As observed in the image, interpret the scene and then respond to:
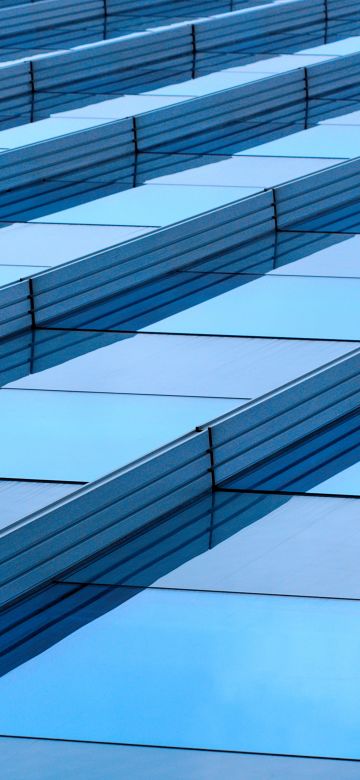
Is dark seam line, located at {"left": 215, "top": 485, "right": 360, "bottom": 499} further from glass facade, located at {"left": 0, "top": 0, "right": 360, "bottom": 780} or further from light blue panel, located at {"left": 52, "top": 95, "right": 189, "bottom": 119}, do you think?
light blue panel, located at {"left": 52, "top": 95, "right": 189, "bottom": 119}

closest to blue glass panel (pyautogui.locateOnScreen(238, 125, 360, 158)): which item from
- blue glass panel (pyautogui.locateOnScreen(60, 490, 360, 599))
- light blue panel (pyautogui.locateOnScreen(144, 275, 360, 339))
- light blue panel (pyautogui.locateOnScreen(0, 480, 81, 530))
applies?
light blue panel (pyautogui.locateOnScreen(144, 275, 360, 339))

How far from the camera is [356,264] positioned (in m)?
13.2

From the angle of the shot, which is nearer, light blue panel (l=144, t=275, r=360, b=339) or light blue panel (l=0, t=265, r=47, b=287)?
light blue panel (l=144, t=275, r=360, b=339)

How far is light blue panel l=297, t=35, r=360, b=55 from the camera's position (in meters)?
20.7

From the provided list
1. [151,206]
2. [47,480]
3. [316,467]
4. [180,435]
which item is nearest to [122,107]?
[151,206]

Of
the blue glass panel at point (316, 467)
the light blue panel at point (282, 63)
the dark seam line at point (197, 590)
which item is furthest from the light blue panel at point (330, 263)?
the light blue panel at point (282, 63)

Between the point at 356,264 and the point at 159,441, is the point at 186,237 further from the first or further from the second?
the point at 159,441

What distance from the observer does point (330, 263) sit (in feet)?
43.4

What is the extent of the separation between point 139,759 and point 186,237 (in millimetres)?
7375

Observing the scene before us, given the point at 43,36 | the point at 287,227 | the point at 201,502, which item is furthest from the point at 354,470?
the point at 43,36

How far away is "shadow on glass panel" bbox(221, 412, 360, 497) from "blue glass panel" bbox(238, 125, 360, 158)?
6.74m

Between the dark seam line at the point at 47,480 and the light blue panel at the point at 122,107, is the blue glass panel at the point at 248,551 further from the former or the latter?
the light blue panel at the point at 122,107

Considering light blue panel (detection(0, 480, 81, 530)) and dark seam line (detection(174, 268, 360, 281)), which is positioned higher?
dark seam line (detection(174, 268, 360, 281))

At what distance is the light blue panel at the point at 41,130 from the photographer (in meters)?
16.3
